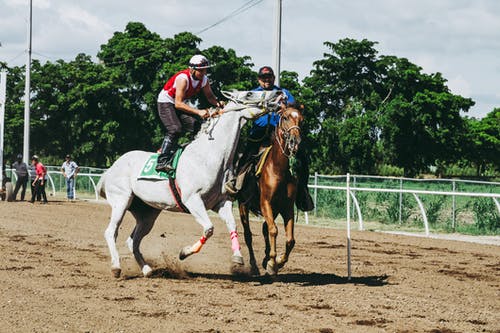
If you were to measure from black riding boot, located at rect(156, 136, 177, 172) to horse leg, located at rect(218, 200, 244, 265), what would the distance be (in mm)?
861

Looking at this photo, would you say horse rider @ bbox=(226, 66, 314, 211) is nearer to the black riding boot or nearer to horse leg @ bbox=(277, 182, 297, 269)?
horse leg @ bbox=(277, 182, 297, 269)

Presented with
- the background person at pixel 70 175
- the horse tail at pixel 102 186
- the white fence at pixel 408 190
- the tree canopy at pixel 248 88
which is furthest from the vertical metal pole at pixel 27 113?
the horse tail at pixel 102 186

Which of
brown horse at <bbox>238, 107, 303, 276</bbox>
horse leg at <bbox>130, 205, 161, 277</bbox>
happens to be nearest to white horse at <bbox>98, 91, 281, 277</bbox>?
brown horse at <bbox>238, 107, 303, 276</bbox>

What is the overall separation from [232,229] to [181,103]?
171cm

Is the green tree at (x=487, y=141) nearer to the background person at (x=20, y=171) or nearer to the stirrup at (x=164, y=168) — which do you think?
the background person at (x=20, y=171)

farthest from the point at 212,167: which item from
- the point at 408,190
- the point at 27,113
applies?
the point at 27,113

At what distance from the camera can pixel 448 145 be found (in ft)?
176

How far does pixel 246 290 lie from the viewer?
9.06 meters

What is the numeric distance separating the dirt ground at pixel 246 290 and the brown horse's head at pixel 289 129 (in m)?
1.68

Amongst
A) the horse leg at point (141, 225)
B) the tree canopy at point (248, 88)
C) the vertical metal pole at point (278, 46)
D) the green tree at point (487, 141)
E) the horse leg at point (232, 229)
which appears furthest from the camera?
the green tree at point (487, 141)

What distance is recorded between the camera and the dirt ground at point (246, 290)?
7000mm

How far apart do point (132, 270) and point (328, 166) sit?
129ft

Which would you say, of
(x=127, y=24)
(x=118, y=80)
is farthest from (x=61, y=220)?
(x=127, y=24)

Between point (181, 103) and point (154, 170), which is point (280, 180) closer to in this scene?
point (181, 103)
